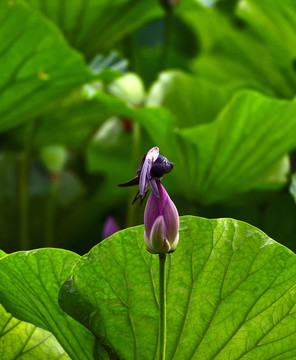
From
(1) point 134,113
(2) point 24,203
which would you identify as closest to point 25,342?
(1) point 134,113

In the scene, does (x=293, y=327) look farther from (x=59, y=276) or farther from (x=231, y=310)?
(x=59, y=276)

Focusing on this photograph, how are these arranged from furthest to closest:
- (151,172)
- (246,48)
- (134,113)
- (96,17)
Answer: (246,48), (96,17), (134,113), (151,172)

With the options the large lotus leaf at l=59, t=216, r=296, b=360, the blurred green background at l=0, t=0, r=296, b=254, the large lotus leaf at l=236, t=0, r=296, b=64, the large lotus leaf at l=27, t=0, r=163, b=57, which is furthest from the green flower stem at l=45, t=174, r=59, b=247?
the large lotus leaf at l=59, t=216, r=296, b=360

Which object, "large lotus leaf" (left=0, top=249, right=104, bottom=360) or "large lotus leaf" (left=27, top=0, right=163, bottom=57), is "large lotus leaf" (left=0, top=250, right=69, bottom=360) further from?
"large lotus leaf" (left=27, top=0, right=163, bottom=57)

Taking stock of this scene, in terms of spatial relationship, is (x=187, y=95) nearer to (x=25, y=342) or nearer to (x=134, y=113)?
(x=134, y=113)

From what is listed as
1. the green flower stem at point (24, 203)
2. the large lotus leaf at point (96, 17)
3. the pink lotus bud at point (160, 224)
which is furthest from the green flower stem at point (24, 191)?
the pink lotus bud at point (160, 224)

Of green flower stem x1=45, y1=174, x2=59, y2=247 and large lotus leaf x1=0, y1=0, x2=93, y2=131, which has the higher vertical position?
large lotus leaf x1=0, y1=0, x2=93, y2=131

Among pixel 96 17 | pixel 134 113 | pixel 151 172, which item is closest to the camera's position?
pixel 151 172
